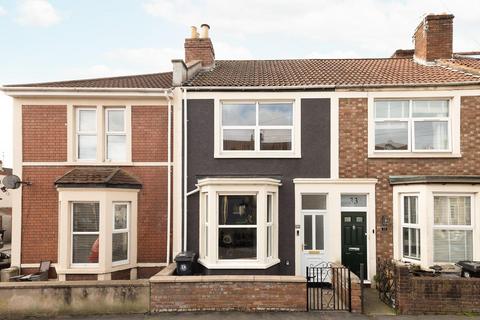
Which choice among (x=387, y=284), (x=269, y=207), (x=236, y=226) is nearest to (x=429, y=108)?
(x=387, y=284)

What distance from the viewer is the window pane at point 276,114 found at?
10406mm

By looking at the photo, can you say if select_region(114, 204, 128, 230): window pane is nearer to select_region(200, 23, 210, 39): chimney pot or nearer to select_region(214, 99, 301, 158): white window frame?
select_region(214, 99, 301, 158): white window frame

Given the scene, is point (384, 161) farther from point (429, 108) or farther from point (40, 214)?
point (40, 214)

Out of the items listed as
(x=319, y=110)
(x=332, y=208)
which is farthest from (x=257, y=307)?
(x=319, y=110)

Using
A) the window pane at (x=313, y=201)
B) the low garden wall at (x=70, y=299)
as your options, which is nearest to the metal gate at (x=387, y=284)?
the window pane at (x=313, y=201)

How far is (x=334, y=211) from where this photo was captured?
9992 mm

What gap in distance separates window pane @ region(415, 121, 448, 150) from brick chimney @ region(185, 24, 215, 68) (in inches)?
287

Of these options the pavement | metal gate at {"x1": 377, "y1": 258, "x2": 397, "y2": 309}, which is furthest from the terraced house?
the pavement

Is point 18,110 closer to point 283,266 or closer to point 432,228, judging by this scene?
point 283,266

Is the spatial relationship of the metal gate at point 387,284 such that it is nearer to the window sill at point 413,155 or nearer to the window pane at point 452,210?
the window pane at point 452,210

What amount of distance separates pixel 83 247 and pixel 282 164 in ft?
19.6

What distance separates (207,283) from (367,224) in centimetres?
490

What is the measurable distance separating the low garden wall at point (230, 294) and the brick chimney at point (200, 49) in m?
8.14

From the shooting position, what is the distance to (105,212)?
381 inches
